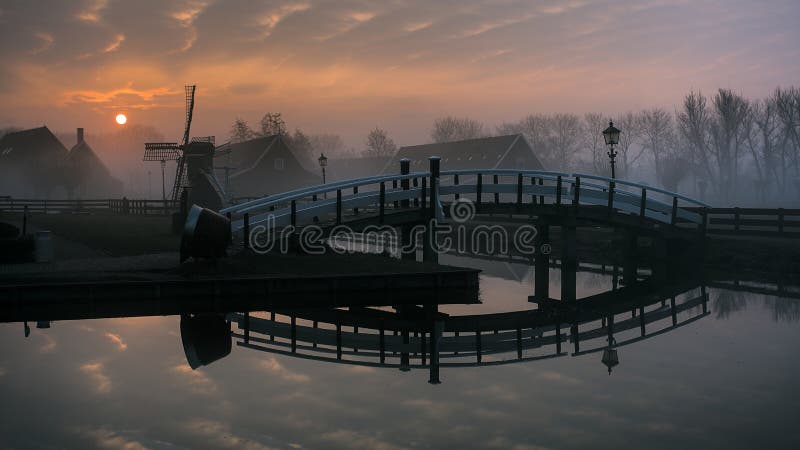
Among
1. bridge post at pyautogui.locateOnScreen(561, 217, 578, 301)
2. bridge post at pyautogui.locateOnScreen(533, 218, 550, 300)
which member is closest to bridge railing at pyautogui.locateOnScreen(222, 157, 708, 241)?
bridge post at pyautogui.locateOnScreen(561, 217, 578, 301)

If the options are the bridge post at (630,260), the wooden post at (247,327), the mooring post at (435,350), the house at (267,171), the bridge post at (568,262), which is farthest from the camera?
the house at (267,171)

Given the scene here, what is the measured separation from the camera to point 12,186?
266ft

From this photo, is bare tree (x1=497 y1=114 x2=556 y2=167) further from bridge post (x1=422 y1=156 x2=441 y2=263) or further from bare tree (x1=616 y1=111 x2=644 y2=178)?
bridge post (x1=422 y1=156 x2=441 y2=263)

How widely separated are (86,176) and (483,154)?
4454cm

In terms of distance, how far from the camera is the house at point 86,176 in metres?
79.5

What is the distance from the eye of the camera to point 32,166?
80.4 meters

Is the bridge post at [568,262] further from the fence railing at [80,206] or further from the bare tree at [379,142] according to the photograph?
the bare tree at [379,142]

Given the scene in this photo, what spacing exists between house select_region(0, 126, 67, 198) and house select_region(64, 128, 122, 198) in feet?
3.24

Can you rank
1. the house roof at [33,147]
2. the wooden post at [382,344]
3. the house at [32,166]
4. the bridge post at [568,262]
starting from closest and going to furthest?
the wooden post at [382,344] → the bridge post at [568,262] → the house at [32,166] → the house roof at [33,147]

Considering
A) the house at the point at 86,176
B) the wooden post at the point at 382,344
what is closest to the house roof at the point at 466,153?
the house at the point at 86,176

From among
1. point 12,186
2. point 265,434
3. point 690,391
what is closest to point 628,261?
point 690,391

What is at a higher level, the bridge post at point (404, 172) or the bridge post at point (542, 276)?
the bridge post at point (404, 172)

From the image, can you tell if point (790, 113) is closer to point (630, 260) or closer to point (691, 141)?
point (691, 141)

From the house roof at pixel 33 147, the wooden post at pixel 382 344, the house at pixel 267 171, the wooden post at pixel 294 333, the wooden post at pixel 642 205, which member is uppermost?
the house roof at pixel 33 147
